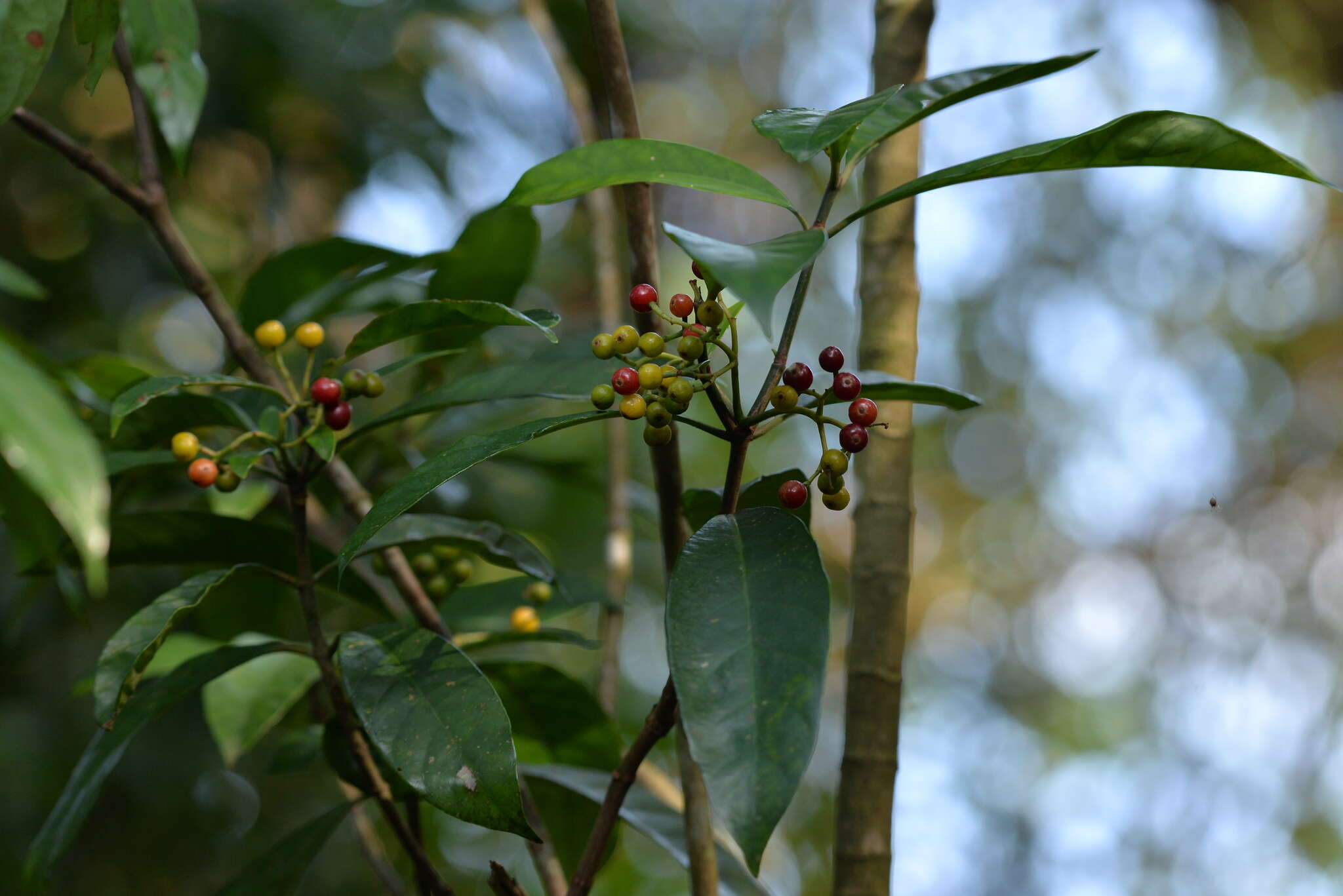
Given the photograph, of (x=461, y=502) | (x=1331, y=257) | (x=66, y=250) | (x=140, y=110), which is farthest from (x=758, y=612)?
(x=1331, y=257)

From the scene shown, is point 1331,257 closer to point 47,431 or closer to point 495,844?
point 495,844

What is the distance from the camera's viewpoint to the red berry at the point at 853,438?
566 mm

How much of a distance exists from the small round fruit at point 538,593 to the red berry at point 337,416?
31 centimetres

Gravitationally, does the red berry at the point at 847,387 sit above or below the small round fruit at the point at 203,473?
above

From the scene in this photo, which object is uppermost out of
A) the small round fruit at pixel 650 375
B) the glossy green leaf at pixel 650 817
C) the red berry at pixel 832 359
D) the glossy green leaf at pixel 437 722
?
the red berry at pixel 832 359

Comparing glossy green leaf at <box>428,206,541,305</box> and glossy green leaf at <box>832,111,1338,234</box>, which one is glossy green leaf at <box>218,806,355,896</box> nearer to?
glossy green leaf at <box>428,206,541,305</box>

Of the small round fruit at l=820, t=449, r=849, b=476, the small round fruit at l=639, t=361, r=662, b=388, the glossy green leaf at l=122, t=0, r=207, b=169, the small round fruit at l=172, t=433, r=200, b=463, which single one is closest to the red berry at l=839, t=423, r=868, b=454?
the small round fruit at l=820, t=449, r=849, b=476

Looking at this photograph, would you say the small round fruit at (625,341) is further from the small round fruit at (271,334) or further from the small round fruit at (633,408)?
the small round fruit at (271,334)

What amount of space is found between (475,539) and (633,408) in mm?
291

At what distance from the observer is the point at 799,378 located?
21.9 inches

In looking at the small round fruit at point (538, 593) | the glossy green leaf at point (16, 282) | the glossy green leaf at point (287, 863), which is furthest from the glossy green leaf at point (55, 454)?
the small round fruit at point (538, 593)

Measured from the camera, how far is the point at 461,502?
4.72ft

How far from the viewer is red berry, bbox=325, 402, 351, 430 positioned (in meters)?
0.71

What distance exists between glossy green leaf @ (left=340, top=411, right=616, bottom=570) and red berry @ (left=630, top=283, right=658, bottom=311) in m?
0.06
